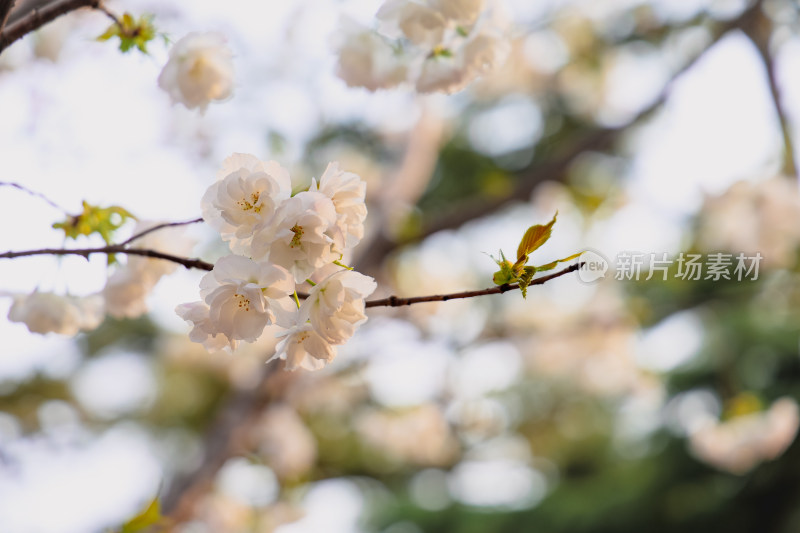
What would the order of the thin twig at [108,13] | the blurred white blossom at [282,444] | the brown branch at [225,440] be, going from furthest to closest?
the blurred white blossom at [282,444], the brown branch at [225,440], the thin twig at [108,13]

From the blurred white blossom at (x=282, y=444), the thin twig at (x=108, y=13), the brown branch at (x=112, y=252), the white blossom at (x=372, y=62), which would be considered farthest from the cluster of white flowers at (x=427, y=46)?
the blurred white blossom at (x=282, y=444)

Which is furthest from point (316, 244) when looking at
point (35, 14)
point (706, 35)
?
point (706, 35)

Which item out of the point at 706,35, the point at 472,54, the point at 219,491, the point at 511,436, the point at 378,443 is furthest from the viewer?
the point at 511,436

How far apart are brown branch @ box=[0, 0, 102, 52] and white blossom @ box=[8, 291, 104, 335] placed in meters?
0.36

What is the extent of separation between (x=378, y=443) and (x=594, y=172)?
1999mm

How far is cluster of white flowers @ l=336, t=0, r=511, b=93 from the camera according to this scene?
822 millimetres

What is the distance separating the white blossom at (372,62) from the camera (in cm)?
96

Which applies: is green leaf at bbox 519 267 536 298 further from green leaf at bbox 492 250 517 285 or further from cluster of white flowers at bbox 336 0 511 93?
cluster of white flowers at bbox 336 0 511 93

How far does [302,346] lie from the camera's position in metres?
0.60

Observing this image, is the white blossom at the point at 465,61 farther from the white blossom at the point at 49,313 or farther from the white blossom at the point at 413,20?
the white blossom at the point at 49,313

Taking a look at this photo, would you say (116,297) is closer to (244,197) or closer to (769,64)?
(244,197)

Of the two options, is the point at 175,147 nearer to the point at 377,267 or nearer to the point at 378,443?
the point at 377,267

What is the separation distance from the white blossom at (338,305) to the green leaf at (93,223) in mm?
346

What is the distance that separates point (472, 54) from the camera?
893 millimetres
